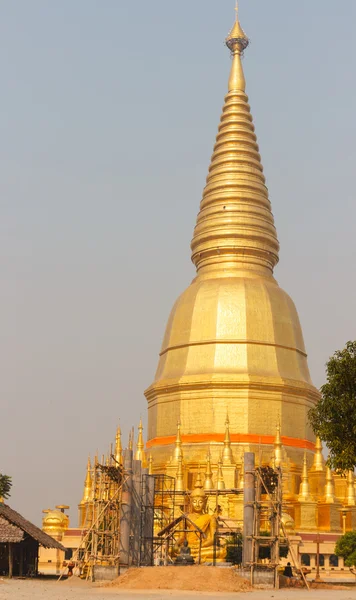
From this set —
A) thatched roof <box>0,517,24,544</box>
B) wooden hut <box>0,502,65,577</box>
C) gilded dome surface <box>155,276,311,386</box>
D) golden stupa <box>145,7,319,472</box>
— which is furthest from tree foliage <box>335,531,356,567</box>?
thatched roof <box>0,517,24,544</box>

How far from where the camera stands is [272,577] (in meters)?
26.7

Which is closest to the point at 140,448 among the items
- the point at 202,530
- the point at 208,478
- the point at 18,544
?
the point at 208,478

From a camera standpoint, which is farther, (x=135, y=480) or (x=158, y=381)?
(x=158, y=381)

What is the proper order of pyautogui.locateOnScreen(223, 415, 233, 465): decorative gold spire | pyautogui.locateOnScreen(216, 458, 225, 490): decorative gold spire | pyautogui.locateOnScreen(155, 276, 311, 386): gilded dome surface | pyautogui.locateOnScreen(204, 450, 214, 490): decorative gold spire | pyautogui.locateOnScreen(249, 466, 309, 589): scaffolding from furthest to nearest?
pyautogui.locateOnScreen(155, 276, 311, 386): gilded dome surface, pyautogui.locateOnScreen(223, 415, 233, 465): decorative gold spire, pyautogui.locateOnScreen(204, 450, 214, 490): decorative gold spire, pyautogui.locateOnScreen(216, 458, 225, 490): decorative gold spire, pyautogui.locateOnScreen(249, 466, 309, 589): scaffolding

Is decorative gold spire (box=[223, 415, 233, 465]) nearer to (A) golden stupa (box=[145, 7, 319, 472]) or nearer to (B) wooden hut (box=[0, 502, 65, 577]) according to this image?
(A) golden stupa (box=[145, 7, 319, 472])

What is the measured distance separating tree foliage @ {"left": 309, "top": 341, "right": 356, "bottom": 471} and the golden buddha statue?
5827mm

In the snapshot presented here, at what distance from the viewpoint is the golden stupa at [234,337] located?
45.9 meters

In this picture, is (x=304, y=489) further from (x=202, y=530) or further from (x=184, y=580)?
(x=184, y=580)

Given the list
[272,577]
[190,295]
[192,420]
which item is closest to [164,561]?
[272,577]

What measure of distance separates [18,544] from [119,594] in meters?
8.20

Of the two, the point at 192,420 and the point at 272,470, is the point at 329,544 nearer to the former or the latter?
the point at 192,420

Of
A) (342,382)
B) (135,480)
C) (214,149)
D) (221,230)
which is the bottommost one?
(135,480)

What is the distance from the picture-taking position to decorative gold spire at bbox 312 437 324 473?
144 feet

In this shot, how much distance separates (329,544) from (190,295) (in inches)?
591
